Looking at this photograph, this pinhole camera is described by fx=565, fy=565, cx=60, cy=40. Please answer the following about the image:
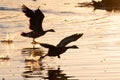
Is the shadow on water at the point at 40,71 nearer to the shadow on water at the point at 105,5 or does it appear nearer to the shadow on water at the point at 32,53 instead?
the shadow on water at the point at 32,53

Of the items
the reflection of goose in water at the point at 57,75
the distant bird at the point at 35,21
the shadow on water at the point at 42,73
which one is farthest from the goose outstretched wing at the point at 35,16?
the reflection of goose in water at the point at 57,75

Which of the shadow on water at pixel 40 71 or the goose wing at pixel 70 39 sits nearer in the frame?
the shadow on water at pixel 40 71

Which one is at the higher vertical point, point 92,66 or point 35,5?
point 35,5

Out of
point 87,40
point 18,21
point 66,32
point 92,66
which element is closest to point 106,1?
point 18,21

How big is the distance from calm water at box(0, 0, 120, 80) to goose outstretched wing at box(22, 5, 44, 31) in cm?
73

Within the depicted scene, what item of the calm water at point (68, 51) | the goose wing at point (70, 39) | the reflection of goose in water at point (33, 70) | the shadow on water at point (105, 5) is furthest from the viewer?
the shadow on water at point (105, 5)

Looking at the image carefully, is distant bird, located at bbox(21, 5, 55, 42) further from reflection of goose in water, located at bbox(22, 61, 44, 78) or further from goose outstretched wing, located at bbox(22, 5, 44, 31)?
reflection of goose in water, located at bbox(22, 61, 44, 78)

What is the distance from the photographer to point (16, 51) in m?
17.6

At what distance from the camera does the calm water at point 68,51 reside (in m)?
14.1

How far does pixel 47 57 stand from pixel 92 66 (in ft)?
7.20

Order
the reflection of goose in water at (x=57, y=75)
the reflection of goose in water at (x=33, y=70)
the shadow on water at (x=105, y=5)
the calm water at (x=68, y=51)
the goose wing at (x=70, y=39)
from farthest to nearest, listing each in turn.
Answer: the shadow on water at (x=105, y=5)
the goose wing at (x=70, y=39)
the calm water at (x=68, y=51)
the reflection of goose in water at (x=33, y=70)
the reflection of goose in water at (x=57, y=75)

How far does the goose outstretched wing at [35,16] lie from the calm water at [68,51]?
73cm

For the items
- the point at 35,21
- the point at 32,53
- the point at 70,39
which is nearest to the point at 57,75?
the point at 70,39

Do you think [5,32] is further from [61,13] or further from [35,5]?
[35,5]
